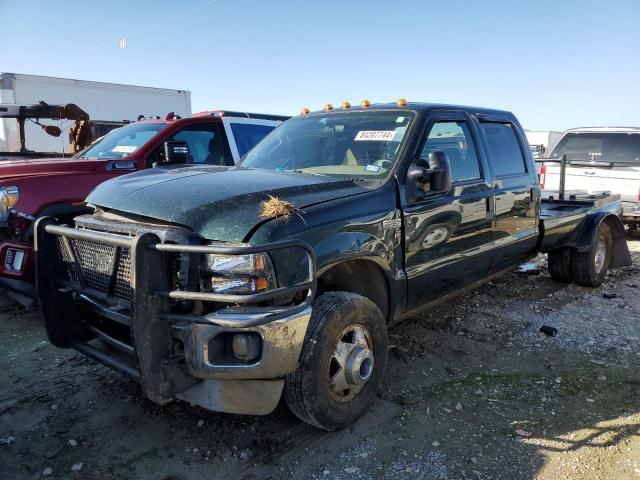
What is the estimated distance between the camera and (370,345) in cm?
315

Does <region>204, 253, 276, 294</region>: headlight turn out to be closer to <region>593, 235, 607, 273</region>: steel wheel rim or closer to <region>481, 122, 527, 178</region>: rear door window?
<region>481, 122, 527, 178</region>: rear door window

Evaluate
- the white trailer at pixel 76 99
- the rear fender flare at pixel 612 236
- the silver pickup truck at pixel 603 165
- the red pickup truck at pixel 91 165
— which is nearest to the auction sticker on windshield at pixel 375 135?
the red pickup truck at pixel 91 165

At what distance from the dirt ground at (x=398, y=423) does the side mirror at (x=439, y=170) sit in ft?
4.55

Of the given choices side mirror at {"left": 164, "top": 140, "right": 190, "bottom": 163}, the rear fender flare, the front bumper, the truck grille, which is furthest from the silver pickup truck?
the truck grille

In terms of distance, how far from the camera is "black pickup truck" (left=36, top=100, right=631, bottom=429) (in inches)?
98.1

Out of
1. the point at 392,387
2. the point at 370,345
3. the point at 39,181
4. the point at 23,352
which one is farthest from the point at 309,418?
the point at 39,181

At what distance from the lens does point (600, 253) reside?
6.16 meters

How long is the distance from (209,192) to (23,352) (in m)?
2.40

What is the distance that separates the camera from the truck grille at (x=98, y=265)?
108 inches

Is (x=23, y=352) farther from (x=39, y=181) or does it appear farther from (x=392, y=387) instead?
(x=392, y=387)

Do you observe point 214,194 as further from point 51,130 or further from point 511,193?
point 51,130

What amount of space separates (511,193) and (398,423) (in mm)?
2445

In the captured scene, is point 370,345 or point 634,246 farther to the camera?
point 634,246

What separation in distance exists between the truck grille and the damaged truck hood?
0.26 metres
